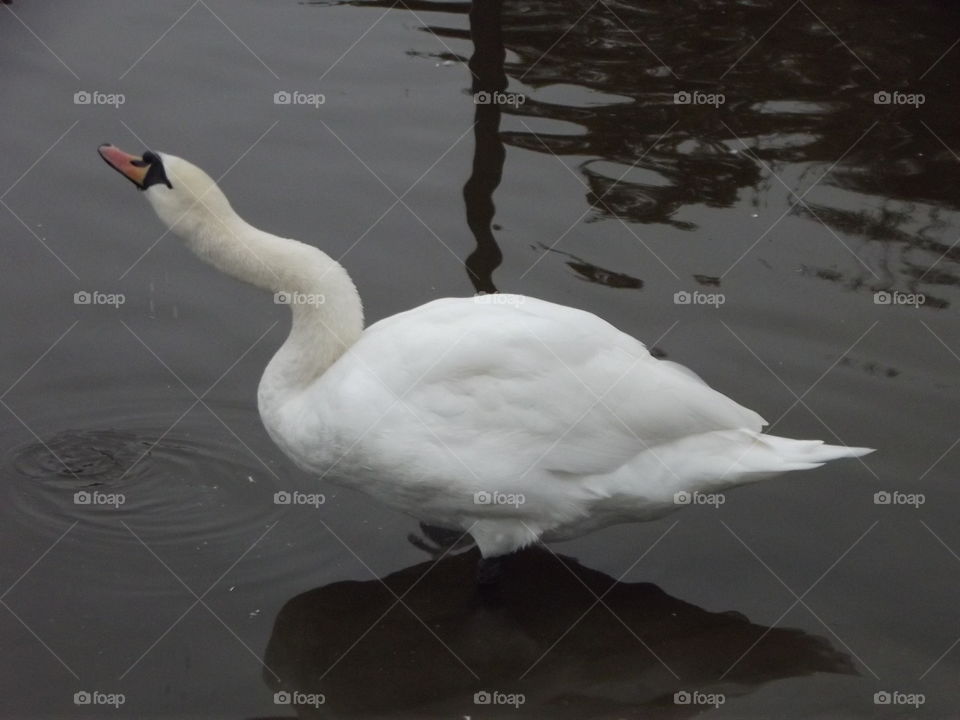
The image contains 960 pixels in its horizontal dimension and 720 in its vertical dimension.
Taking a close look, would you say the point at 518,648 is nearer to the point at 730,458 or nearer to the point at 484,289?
the point at 730,458

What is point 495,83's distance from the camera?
29.8 ft

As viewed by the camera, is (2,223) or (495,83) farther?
(495,83)

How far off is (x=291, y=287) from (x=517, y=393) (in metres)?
1.04

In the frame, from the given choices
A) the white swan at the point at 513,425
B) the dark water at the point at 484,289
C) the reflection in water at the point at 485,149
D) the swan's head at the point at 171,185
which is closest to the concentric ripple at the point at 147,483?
the dark water at the point at 484,289

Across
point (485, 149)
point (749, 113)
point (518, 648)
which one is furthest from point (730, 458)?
point (749, 113)

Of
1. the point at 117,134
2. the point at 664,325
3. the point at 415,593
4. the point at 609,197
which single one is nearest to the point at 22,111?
the point at 117,134

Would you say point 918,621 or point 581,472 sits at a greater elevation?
point 581,472

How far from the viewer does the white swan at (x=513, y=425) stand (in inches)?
192

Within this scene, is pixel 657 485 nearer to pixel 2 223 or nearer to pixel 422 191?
pixel 422 191

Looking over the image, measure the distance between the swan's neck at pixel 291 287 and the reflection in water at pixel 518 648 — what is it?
2.75 feet

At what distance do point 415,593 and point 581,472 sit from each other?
32.9 inches

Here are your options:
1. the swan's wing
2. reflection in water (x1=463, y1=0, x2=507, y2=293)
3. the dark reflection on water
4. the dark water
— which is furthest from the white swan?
the dark reflection on water

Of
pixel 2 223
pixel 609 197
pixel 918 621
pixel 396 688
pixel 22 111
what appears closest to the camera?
pixel 396 688

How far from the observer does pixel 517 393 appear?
492cm
